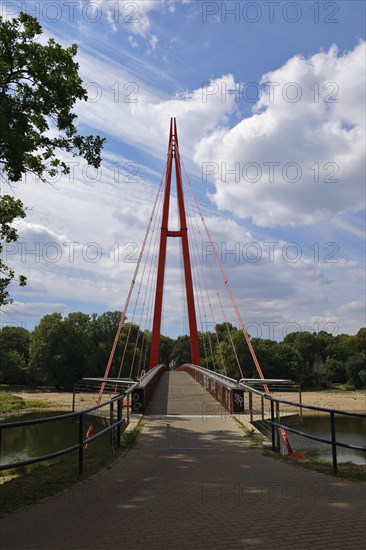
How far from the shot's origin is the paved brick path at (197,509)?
11.5ft

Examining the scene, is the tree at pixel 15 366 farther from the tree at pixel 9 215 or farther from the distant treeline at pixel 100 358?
the tree at pixel 9 215

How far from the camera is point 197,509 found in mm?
4297

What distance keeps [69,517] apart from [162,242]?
89.5 feet

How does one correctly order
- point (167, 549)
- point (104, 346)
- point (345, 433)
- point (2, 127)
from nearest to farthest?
point (167, 549) < point (2, 127) < point (345, 433) < point (104, 346)

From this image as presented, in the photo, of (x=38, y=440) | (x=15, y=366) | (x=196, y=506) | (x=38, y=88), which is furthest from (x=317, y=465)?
(x=15, y=366)

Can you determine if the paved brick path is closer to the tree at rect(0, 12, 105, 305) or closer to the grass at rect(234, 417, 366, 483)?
the grass at rect(234, 417, 366, 483)

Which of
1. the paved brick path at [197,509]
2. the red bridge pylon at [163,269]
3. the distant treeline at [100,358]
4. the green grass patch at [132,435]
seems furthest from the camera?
the distant treeline at [100,358]

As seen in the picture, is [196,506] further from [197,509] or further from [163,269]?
[163,269]

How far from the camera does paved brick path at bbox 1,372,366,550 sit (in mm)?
3520

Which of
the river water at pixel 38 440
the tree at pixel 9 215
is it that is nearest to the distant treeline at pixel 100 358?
the river water at pixel 38 440

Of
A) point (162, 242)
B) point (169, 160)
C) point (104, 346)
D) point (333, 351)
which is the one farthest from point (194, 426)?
point (333, 351)

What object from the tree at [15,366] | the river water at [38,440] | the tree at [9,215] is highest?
the tree at [9,215]

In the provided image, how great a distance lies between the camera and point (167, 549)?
11.0 feet

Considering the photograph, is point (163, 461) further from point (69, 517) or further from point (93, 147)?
point (93, 147)
